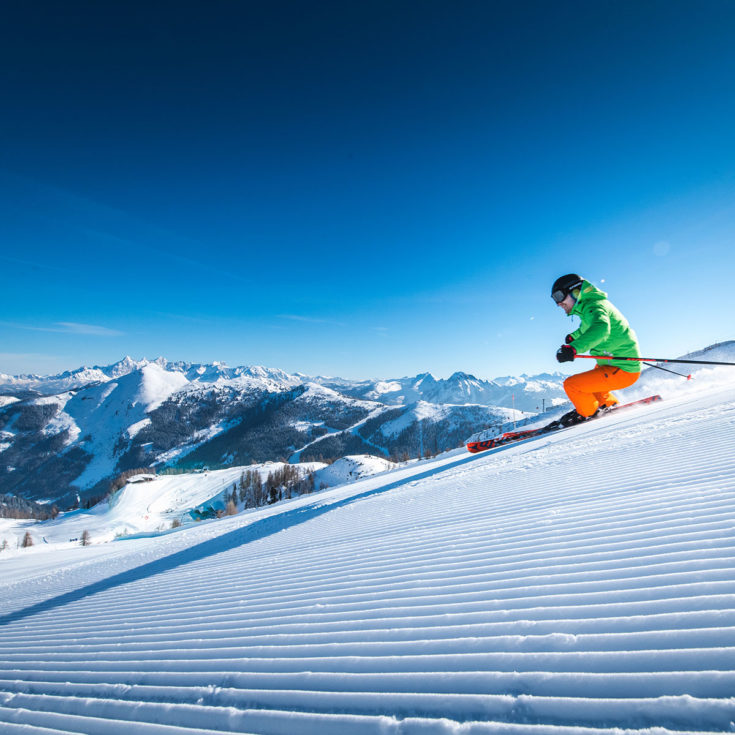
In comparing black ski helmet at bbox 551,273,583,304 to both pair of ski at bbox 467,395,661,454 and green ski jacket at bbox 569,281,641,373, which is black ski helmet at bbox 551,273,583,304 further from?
pair of ski at bbox 467,395,661,454

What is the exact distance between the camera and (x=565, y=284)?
8930 mm

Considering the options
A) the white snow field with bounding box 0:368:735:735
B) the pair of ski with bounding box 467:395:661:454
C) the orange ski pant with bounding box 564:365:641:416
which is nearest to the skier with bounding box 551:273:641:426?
the orange ski pant with bounding box 564:365:641:416

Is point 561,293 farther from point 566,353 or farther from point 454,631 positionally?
point 454,631

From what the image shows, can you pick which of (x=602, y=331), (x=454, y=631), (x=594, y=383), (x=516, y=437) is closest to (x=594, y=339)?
(x=602, y=331)

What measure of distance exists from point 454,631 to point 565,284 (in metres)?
9.00

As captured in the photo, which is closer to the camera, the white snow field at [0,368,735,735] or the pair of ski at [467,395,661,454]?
the white snow field at [0,368,735,735]

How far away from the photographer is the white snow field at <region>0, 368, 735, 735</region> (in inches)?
52.4

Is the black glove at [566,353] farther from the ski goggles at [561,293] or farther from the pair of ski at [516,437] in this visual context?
the pair of ski at [516,437]

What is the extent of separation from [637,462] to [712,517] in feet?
8.57

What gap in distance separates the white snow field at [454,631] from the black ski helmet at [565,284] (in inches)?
188

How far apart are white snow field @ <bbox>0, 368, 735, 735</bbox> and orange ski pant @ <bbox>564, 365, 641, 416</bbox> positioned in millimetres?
4516

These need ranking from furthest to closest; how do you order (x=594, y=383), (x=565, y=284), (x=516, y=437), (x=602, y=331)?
(x=516, y=437), (x=594, y=383), (x=565, y=284), (x=602, y=331)

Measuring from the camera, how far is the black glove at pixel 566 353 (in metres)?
8.52

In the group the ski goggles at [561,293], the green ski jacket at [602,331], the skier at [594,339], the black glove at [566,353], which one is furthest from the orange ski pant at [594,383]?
the ski goggles at [561,293]
